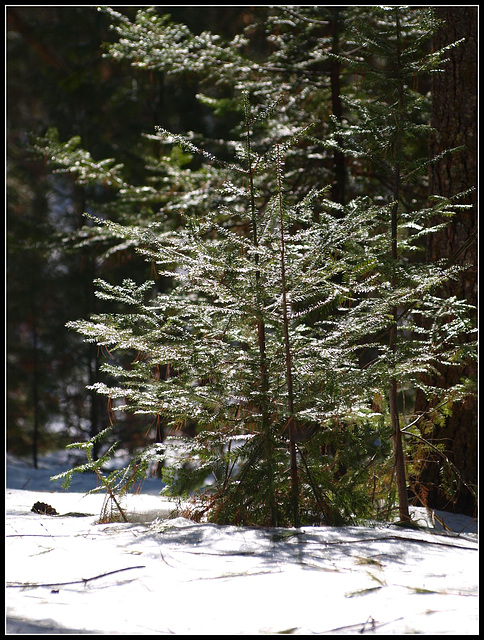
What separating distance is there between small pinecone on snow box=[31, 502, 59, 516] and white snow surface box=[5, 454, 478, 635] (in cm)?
56

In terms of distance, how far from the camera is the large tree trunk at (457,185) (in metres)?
4.62

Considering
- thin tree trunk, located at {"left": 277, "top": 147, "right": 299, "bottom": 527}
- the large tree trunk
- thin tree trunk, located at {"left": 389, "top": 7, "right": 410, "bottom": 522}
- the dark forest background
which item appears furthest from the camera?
the dark forest background

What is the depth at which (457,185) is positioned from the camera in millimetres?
4855

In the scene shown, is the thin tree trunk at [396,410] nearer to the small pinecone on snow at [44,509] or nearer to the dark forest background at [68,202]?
the small pinecone on snow at [44,509]

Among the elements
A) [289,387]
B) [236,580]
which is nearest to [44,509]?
[289,387]

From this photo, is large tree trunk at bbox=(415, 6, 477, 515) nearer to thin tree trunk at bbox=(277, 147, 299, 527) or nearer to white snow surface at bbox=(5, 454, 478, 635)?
white snow surface at bbox=(5, 454, 478, 635)

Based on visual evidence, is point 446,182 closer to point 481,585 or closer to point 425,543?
point 425,543

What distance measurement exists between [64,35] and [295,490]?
9.90 meters

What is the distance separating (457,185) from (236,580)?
3.69 m

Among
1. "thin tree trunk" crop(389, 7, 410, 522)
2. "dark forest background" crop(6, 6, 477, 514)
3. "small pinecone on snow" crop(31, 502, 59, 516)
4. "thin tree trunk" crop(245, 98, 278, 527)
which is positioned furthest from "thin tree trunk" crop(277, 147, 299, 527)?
"dark forest background" crop(6, 6, 477, 514)

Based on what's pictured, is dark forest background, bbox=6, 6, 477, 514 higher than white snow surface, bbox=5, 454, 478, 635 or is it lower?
higher

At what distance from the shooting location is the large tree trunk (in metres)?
4.62

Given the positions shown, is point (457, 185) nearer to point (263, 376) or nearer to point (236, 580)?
point (263, 376)

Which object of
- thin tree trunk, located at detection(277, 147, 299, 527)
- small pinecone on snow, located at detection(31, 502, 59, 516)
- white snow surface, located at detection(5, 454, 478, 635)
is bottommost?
small pinecone on snow, located at detection(31, 502, 59, 516)
